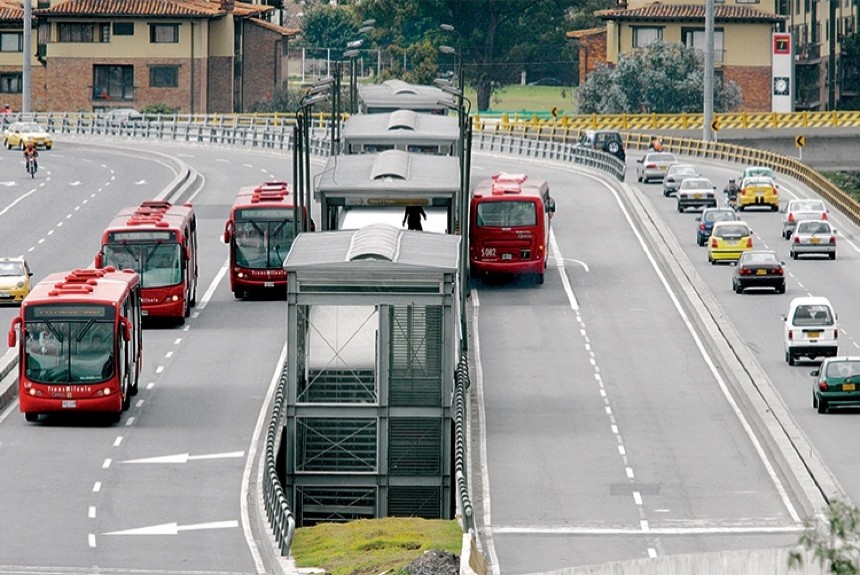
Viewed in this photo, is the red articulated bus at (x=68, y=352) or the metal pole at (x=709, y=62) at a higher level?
the metal pole at (x=709, y=62)

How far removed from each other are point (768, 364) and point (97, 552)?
24.0 meters

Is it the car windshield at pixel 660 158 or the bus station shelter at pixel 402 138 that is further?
the car windshield at pixel 660 158

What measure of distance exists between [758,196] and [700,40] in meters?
59.6

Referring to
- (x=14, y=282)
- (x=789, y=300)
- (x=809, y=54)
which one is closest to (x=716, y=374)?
(x=789, y=300)

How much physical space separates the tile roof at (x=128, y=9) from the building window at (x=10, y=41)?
674cm

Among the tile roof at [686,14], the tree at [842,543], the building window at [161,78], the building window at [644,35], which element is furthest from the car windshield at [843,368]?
the building window at [644,35]

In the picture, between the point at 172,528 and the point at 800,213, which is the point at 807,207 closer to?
the point at 800,213

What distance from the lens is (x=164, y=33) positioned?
140 meters

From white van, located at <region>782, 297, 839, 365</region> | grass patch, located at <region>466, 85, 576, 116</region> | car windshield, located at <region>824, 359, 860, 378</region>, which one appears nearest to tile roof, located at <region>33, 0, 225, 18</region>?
grass patch, located at <region>466, 85, 576, 116</region>

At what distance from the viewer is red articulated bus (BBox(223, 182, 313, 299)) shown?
56.5 m

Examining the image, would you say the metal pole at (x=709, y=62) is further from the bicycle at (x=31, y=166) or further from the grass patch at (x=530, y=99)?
the grass patch at (x=530, y=99)

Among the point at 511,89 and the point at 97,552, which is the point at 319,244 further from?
the point at 511,89

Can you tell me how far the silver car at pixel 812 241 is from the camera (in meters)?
70.2

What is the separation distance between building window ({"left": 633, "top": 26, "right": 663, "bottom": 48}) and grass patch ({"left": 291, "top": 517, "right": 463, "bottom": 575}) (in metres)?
112
